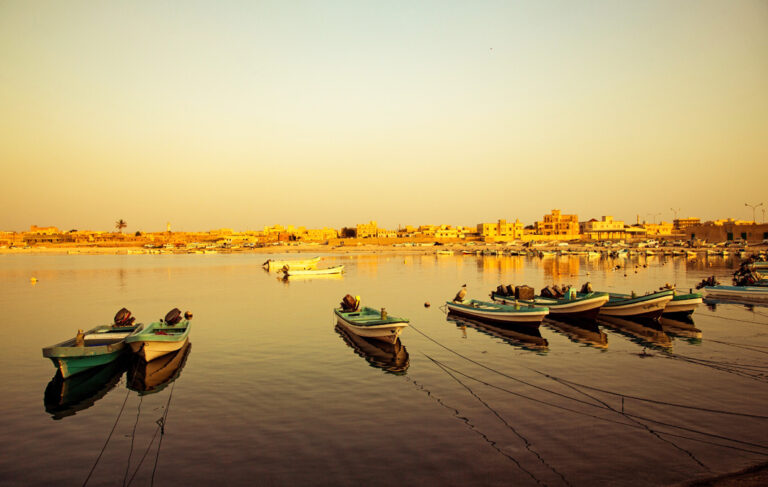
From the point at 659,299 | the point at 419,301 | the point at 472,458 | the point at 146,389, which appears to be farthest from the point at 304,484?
the point at 419,301

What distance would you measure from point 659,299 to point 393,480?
23415 millimetres

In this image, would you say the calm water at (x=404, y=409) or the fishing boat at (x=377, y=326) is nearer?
the calm water at (x=404, y=409)

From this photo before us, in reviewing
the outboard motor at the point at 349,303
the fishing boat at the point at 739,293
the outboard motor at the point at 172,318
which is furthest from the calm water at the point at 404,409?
the fishing boat at the point at 739,293

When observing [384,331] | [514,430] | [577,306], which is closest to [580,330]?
[577,306]

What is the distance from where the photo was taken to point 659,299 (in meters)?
27.8

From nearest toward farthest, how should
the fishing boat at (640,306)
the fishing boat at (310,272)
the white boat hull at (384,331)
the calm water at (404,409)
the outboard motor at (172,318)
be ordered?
1. the calm water at (404,409)
2. the white boat hull at (384,331)
3. the outboard motor at (172,318)
4. the fishing boat at (640,306)
5. the fishing boat at (310,272)

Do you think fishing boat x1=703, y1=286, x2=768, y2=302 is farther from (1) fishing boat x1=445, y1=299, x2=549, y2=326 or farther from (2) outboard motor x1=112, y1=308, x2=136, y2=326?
(2) outboard motor x1=112, y1=308, x2=136, y2=326

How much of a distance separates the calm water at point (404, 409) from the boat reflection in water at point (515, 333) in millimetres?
231

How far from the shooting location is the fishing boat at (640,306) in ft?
91.6

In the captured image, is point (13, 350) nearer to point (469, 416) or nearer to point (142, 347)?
point (142, 347)

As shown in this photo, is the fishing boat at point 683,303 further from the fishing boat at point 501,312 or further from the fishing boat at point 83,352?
the fishing boat at point 83,352

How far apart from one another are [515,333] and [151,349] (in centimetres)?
1771

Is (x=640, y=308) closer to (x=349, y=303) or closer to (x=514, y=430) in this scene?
(x=349, y=303)

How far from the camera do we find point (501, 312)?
1078 inches
